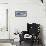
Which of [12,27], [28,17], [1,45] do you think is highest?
[28,17]

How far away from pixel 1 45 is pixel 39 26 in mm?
1598

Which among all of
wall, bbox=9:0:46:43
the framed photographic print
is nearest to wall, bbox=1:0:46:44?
wall, bbox=9:0:46:43

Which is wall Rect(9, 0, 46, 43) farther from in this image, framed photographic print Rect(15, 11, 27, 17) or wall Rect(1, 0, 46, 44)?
framed photographic print Rect(15, 11, 27, 17)

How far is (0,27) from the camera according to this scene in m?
5.00

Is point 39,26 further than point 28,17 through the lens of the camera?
No

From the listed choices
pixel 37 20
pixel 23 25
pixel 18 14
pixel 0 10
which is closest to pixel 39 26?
pixel 37 20

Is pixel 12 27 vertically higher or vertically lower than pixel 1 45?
higher

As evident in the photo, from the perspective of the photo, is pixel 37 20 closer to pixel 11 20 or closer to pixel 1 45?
pixel 11 20

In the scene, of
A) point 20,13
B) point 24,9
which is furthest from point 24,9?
point 20,13

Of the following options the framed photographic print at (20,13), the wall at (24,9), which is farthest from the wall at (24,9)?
the framed photographic print at (20,13)

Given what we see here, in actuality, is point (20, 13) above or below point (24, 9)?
below

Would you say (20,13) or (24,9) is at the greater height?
(24,9)

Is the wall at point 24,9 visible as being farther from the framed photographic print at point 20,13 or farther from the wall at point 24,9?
the framed photographic print at point 20,13

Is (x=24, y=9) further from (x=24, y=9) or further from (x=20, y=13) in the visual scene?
(x=20, y=13)
